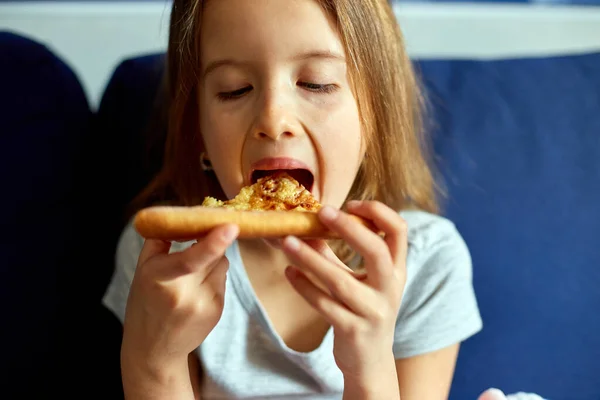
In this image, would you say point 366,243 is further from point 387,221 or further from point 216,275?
point 216,275

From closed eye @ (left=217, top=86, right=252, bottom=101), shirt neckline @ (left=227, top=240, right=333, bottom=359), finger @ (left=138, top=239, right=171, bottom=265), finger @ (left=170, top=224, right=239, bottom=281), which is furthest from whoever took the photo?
shirt neckline @ (left=227, top=240, right=333, bottom=359)

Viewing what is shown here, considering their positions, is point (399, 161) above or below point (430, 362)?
above

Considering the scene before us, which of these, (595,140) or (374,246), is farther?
(595,140)

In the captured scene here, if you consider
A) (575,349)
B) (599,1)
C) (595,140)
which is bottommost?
(575,349)

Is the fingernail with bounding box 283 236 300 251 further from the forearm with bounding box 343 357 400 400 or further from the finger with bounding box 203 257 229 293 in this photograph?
the forearm with bounding box 343 357 400 400

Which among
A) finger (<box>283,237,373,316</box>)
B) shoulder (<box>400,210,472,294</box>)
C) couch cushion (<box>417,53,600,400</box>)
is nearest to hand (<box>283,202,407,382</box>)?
finger (<box>283,237,373,316</box>)

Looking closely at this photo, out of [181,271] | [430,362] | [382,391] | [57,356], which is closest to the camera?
[181,271]

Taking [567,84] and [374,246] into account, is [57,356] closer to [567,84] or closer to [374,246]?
[374,246]

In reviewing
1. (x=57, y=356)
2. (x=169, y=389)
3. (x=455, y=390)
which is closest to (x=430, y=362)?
(x=455, y=390)
